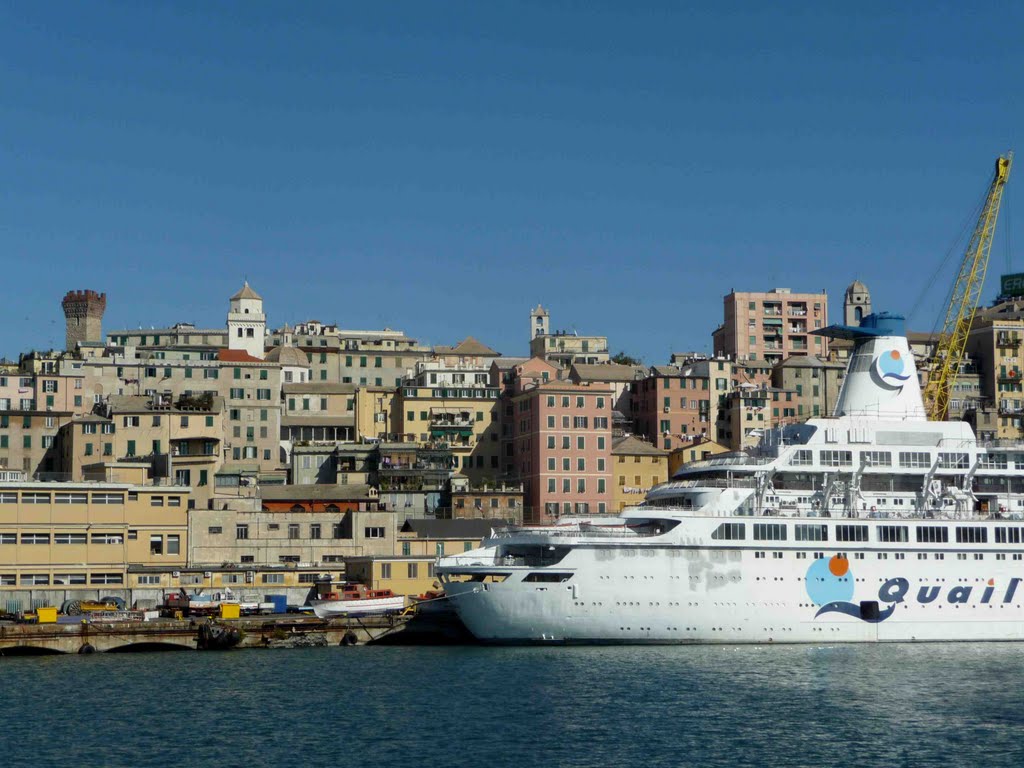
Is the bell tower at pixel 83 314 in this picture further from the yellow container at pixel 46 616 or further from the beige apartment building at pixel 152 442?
the yellow container at pixel 46 616

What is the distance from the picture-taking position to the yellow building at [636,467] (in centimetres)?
9331

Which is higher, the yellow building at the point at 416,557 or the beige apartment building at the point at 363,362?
the beige apartment building at the point at 363,362

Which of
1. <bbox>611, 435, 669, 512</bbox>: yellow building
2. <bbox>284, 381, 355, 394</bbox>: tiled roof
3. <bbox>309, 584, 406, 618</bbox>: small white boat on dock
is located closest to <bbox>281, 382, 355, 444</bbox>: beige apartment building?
<bbox>284, 381, 355, 394</bbox>: tiled roof

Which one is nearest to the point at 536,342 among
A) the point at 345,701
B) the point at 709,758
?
the point at 345,701

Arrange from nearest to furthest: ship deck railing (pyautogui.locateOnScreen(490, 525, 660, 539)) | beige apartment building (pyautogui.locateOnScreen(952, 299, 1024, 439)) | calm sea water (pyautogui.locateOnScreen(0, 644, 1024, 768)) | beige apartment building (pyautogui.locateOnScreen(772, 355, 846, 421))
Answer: calm sea water (pyautogui.locateOnScreen(0, 644, 1024, 768)) < ship deck railing (pyautogui.locateOnScreen(490, 525, 660, 539)) < beige apartment building (pyautogui.locateOnScreen(772, 355, 846, 421)) < beige apartment building (pyautogui.locateOnScreen(952, 299, 1024, 439))

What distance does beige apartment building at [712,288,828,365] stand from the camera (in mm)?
119688

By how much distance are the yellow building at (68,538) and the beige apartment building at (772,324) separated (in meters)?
60.6

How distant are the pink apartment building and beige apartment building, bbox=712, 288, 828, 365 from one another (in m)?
30.2

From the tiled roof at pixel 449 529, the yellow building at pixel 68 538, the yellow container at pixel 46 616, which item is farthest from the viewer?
the tiled roof at pixel 449 529

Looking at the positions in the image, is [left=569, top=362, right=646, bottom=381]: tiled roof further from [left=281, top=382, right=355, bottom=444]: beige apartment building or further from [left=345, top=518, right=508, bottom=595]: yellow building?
[left=345, top=518, right=508, bottom=595]: yellow building

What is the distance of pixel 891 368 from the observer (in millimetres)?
67875

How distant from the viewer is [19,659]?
56.8m

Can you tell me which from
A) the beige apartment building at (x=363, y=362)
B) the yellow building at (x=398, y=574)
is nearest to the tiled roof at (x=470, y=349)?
the beige apartment building at (x=363, y=362)

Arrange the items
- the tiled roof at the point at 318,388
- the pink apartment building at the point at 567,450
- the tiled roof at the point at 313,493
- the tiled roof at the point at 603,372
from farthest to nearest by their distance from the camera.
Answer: the tiled roof at the point at 603,372
the tiled roof at the point at 318,388
the pink apartment building at the point at 567,450
the tiled roof at the point at 313,493
